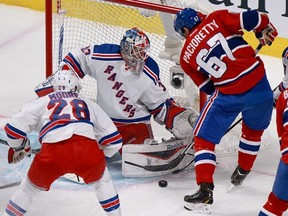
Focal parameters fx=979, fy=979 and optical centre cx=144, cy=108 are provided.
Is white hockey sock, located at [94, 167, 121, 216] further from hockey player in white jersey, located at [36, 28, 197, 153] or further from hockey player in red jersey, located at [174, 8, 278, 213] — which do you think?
hockey player in white jersey, located at [36, 28, 197, 153]

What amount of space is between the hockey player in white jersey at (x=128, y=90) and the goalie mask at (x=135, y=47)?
2 centimetres

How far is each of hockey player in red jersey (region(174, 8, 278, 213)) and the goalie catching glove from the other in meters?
0.45

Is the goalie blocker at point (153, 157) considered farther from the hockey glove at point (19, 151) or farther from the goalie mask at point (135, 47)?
the hockey glove at point (19, 151)

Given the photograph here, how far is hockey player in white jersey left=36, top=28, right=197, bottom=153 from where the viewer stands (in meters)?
4.80

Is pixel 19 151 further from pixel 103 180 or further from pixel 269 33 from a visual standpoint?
pixel 269 33

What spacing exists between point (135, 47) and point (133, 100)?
0.32 m

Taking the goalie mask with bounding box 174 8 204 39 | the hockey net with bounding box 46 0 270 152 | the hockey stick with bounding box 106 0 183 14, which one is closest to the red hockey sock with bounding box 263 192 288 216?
the goalie mask with bounding box 174 8 204 39

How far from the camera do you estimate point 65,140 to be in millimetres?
4023

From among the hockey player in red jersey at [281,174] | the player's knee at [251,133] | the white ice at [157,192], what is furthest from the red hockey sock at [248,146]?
the hockey player in red jersey at [281,174]

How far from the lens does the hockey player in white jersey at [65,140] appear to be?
402cm

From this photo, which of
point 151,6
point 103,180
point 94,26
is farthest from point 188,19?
point 94,26

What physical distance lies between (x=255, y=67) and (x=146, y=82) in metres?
0.65

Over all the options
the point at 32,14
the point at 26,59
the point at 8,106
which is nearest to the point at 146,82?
the point at 8,106

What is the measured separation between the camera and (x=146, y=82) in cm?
482
